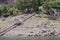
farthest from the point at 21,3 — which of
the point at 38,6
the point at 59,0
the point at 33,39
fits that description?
the point at 33,39

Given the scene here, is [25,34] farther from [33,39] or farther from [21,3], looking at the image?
[21,3]

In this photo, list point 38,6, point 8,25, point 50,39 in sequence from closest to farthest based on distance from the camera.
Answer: point 50,39 → point 8,25 → point 38,6

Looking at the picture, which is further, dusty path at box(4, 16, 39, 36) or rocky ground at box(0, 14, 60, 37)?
dusty path at box(4, 16, 39, 36)

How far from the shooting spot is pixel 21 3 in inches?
1423

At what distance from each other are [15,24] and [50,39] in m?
6.89

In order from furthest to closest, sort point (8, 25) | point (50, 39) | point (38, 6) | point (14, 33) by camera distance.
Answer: point (38, 6)
point (8, 25)
point (14, 33)
point (50, 39)

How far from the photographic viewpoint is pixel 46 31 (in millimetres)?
23188

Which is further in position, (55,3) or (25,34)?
(55,3)

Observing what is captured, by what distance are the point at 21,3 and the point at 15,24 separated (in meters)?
9.82

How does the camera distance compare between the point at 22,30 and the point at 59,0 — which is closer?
the point at 22,30

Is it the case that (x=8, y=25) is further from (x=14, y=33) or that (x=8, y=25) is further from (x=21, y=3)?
(x=21, y=3)

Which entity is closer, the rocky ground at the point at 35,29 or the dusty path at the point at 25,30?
the rocky ground at the point at 35,29

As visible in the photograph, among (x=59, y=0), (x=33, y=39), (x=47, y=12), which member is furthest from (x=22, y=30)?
(x=59, y=0)

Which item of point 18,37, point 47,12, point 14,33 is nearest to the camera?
point 18,37
